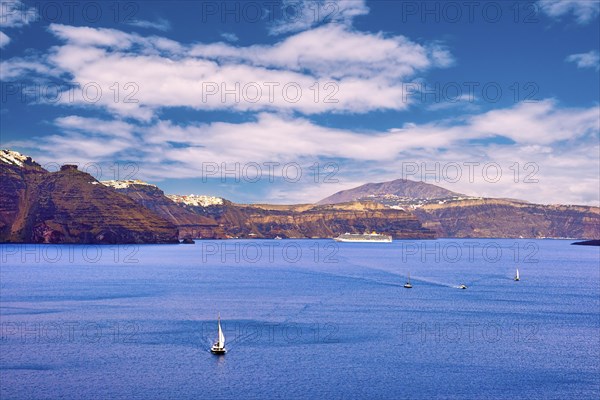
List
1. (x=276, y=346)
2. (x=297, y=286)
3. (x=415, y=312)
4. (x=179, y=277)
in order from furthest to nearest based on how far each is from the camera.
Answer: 1. (x=179, y=277)
2. (x=297, y=286)
3. (x=415, y=312)
4. (x=276, y=346)

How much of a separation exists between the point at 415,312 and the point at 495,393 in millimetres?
50657

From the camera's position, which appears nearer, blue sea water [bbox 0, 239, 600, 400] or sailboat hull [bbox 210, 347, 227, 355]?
blue sea water [bbox 0, 239, 600, 400]

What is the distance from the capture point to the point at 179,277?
7229 inches

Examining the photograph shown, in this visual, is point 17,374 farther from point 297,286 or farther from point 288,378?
point 297,286

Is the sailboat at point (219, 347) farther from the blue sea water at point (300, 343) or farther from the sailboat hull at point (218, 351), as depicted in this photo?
the blue sea water at point (300, 343)

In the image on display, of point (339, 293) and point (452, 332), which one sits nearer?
point (452, 332)

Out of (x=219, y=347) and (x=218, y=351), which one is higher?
(x=219, y=347)

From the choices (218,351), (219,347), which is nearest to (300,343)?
(219,347)

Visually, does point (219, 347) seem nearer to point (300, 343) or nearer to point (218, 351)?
point (218, 351)

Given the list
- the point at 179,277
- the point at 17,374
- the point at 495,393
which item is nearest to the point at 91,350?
the point at 17,374

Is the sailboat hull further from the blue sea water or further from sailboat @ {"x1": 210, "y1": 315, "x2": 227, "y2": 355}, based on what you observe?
the blue sea water

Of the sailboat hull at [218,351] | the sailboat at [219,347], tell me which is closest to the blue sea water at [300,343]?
the sailboat hull at [218,351]

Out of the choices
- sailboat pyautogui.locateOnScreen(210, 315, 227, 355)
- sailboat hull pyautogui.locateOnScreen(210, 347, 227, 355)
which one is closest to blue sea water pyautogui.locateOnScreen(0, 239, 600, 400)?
sailboat hull pyautogui.locateOnScreen(210, 347, 227, 355)

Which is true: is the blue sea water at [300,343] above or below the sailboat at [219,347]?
below
